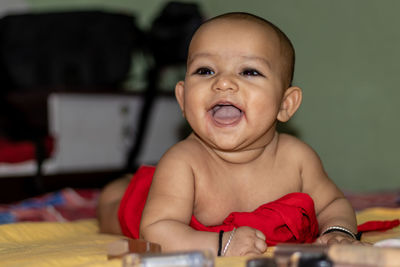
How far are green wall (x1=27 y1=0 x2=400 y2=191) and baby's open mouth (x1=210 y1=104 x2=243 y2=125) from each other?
957mm

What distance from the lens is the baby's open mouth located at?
0.83m

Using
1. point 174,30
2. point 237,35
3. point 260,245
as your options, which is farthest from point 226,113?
point 174,30

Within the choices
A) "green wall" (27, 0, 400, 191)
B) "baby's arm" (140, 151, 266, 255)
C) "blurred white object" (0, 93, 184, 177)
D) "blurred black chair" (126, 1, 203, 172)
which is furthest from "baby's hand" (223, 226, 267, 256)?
"blurred white object" (0, 93, 184, 177)

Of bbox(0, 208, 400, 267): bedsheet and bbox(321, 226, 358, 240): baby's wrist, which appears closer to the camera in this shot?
bbox(0, 208, 400, 267): bedsheet

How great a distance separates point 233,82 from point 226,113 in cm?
6

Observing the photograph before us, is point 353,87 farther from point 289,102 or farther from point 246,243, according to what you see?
point 246,243

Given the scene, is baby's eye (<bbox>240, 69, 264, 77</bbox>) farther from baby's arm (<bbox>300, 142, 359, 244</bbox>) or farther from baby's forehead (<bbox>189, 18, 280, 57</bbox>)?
baby's arm (<bbox>300, 142, 359, 244</bbox>)

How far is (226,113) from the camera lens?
847 mm

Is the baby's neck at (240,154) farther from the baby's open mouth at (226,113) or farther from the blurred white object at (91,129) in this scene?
the blurred white object at (91,129)

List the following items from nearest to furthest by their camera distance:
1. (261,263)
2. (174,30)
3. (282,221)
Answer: (261,263), (282,221), (174,30)

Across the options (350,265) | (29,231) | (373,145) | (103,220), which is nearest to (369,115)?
(373,145)

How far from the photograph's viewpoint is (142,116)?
2465mm

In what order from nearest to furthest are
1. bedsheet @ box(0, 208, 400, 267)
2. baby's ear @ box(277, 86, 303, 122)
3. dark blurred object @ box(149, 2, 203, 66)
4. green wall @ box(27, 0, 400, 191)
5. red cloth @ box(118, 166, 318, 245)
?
bedsheet @ box(0, 208, 400, 267)
red cloth @ box(118, 166, 318, 245)
baby's ear @ box(277, 86, 303, 122)
green wall @ box(27, 0, 400, 191)
dark blurred object @ box(149, 2, 203, 66)

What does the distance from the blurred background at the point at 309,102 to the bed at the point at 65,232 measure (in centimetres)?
38
